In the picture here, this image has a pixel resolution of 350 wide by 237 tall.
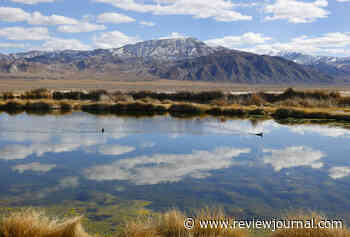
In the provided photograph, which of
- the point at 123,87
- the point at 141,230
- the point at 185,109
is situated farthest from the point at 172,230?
the point at 123,87

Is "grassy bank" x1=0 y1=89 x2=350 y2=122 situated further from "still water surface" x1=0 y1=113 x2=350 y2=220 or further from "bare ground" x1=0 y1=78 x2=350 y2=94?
"bare ground" x1=0 y1=78 x2=350 y2=94

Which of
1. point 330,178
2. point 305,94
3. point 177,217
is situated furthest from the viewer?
point 305,94

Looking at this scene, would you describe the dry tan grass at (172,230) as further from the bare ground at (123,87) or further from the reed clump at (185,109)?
the bare ground at (123,87)

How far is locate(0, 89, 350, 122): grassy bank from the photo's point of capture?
36.4m

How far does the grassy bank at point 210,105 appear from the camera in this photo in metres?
36.4

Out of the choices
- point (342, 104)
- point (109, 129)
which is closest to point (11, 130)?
point (109, 129)

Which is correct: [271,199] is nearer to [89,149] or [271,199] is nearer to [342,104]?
[89,149]

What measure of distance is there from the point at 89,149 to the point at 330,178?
1097 centimetres

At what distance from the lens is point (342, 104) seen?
43.2 metres

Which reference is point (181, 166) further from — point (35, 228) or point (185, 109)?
point (185, 109)

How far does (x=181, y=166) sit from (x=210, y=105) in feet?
85.3

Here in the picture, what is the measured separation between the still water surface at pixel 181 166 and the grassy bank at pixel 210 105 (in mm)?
8557

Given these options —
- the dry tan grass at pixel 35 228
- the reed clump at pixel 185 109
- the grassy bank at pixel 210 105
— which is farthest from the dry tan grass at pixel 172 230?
the reed clump at pixel 185 109

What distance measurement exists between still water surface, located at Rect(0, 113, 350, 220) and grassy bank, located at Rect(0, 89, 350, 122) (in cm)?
856
